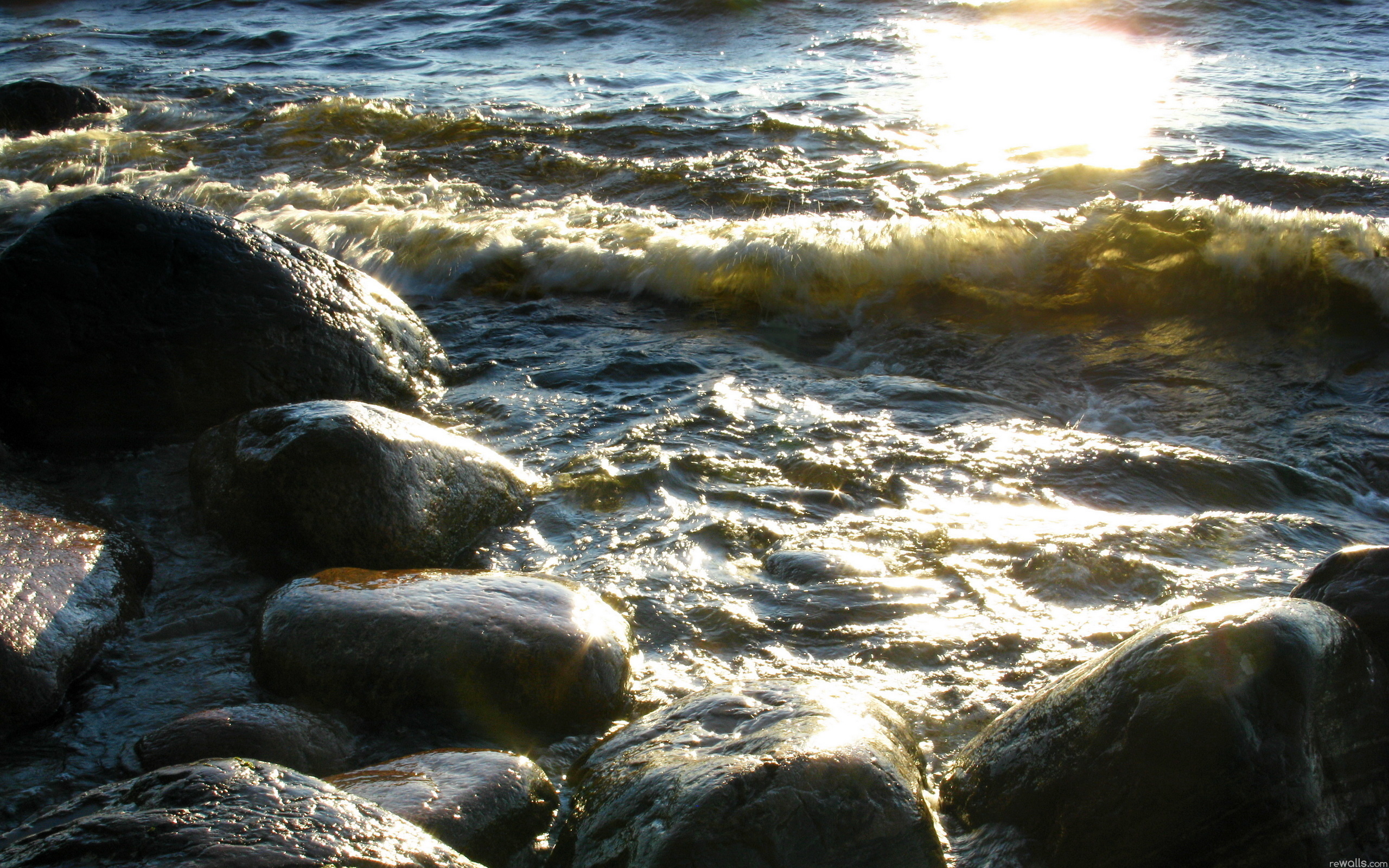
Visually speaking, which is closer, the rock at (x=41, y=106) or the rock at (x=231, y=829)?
the rock at (x=231, y=829)

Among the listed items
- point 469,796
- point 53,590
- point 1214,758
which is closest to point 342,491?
point 53,590

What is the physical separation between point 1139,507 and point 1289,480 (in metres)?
0.78

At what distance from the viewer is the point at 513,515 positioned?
3.71 meters

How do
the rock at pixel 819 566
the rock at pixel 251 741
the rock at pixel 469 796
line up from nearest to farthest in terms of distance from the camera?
the rock at pixel 469 796
the rock at pixel 251 741
the rock at pixel 819 566

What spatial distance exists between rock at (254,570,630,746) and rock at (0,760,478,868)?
31.8 inches

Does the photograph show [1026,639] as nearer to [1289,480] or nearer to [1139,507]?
[1139,507]

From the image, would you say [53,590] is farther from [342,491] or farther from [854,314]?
[854,314]

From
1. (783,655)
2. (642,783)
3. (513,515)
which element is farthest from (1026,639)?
(513,515)

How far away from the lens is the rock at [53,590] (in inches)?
100

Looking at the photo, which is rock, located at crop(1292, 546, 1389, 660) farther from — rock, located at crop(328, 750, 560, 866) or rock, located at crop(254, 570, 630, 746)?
rock, located at crop(328, 750, 560, 866)

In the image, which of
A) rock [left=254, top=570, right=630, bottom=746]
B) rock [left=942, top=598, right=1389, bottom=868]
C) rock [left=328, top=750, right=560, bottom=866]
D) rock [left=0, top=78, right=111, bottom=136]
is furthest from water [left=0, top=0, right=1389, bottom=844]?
rock [left=0, top=78, right=111, bottom=136]

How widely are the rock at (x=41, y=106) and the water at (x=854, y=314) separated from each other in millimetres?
654

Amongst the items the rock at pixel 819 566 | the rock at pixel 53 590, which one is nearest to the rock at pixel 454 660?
the rock at pixel 53 590

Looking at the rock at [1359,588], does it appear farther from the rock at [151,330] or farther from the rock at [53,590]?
the rock at [151,330]
